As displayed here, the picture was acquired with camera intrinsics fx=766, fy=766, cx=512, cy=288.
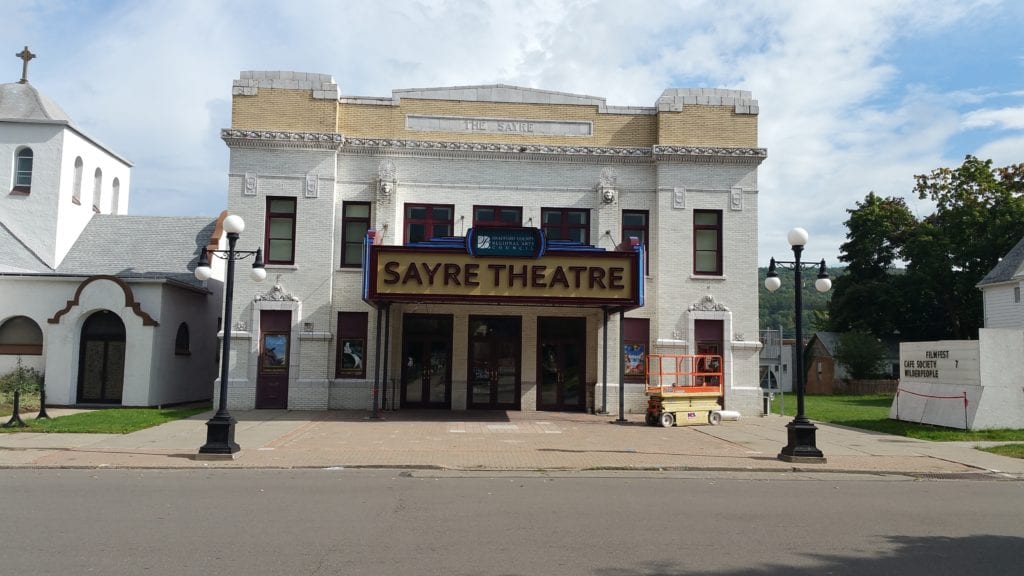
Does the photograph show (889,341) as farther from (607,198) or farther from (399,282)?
(399,282)

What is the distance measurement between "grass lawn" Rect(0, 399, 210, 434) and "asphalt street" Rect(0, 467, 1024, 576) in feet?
17.9

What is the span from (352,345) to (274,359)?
2.37 meters

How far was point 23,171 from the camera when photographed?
3041 centimetres

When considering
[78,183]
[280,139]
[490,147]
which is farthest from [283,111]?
[78,183]

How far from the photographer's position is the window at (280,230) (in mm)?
23656

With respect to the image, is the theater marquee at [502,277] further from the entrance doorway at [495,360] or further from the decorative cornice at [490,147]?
the decorative cornice at [490,147]

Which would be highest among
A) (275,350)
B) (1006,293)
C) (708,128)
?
(708,128)

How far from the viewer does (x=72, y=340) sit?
2398 cm

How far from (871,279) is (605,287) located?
151 ft

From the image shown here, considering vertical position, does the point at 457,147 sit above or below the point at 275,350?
above

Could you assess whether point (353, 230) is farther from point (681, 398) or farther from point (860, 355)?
point (860, 355)

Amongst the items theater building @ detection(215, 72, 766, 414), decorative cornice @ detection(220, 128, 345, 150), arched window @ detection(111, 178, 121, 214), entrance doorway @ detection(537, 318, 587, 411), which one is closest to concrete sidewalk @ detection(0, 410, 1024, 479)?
theater building @ detection(215, 72, 766, 414)

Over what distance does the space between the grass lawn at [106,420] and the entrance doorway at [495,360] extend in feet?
27.5

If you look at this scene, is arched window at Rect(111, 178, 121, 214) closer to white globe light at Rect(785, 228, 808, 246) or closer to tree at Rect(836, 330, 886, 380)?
white globe light at Rect(785, 228, 808, 246)
